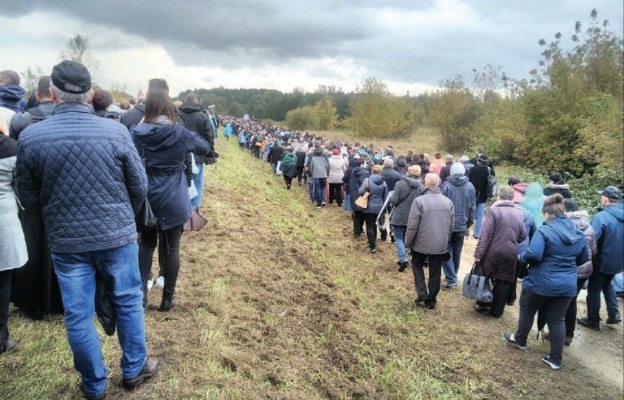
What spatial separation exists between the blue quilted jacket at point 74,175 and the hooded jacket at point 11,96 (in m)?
1.90

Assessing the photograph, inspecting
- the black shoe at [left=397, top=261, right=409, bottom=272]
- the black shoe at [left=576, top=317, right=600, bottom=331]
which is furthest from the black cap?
the black shoe at [left=576, top=317, right=600, bottom=331]

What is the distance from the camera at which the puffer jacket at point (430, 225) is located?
5.77 metres

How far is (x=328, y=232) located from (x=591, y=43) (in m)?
8.64

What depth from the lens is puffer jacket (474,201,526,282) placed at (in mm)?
5395

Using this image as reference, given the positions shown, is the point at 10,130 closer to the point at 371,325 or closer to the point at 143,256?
the point at 143,256

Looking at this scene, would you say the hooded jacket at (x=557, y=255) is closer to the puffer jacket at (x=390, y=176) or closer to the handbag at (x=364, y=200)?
the handbag at (x=364, y=200)

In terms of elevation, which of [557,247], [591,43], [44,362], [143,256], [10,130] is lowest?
[44,362]

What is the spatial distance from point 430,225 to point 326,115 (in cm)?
6216

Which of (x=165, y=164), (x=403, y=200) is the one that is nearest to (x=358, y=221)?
(x=403, y=200)

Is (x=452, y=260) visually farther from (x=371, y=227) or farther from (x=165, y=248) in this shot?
(x=165, y=248)

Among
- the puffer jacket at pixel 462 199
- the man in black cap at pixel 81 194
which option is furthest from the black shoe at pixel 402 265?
the man in black cap at pixel 81 194

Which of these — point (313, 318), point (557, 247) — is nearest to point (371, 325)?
point (313, 318)

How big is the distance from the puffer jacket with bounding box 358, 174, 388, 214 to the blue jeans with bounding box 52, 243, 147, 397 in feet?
20.4

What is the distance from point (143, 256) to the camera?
158 inches
